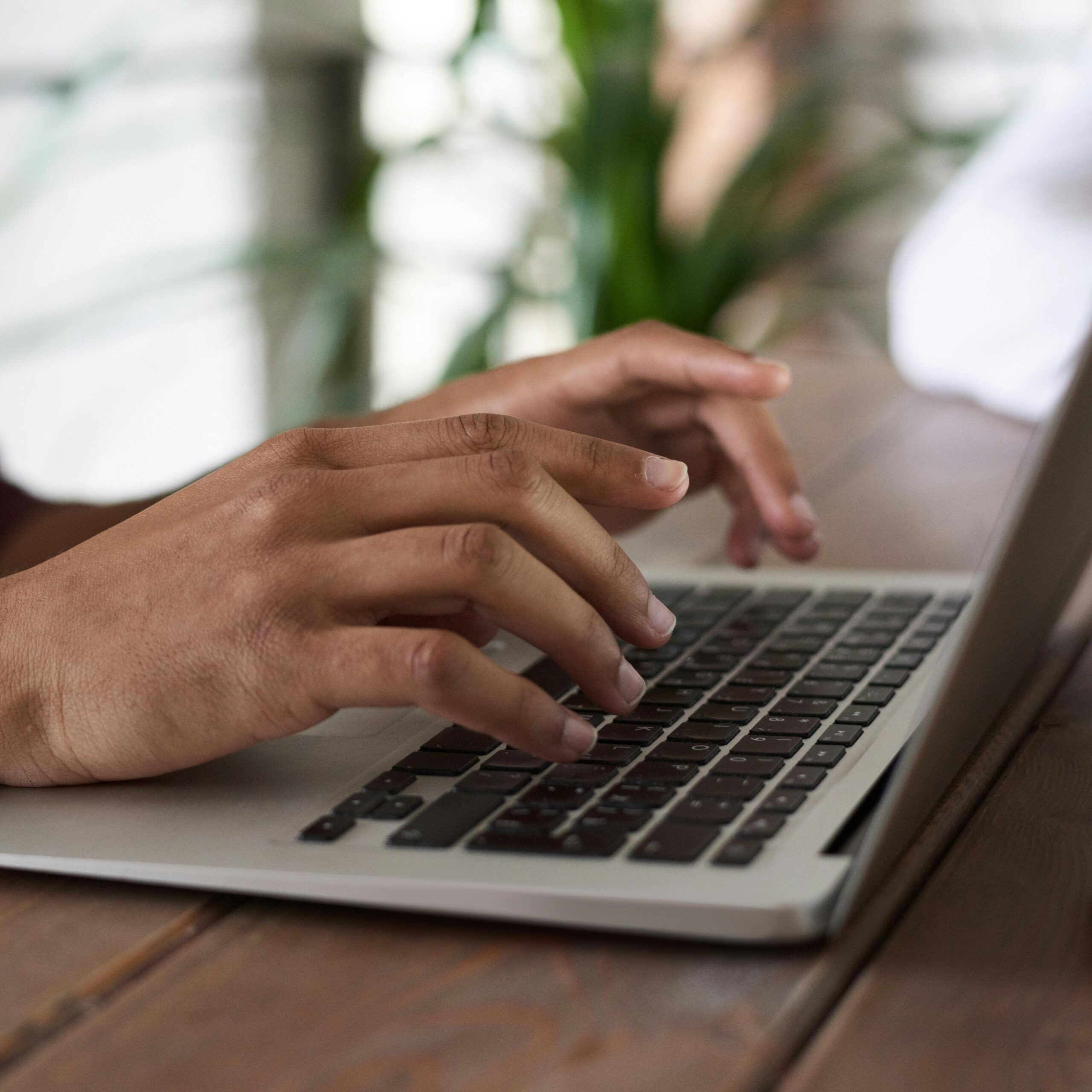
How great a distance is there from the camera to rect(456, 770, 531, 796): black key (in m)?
0.40

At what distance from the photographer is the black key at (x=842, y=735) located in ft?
1.42

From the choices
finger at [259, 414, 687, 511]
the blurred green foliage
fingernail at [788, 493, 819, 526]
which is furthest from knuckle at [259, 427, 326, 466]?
the blurred green foliage

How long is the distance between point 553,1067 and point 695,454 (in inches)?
20.9

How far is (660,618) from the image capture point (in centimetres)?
48

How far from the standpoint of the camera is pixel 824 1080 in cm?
27

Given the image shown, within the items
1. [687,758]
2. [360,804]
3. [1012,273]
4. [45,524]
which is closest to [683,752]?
[687,758]

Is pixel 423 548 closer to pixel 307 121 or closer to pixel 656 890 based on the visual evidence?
pixel 656 890

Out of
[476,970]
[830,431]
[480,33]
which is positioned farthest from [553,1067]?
[480,33]

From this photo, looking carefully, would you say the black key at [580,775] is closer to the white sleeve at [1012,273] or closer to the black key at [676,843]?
the black key at [676,843]

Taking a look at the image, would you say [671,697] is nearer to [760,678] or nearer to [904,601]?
[760,678]

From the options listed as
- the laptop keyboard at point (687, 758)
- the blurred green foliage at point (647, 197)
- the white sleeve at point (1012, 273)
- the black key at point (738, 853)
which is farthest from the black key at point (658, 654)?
the blurred green foliage at point (647, 197)

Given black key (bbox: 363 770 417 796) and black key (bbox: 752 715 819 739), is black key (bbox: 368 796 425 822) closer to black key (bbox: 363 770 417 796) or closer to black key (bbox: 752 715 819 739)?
black key (bbox: 363 770 417 796)

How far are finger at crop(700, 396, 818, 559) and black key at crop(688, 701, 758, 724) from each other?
9.1 inches

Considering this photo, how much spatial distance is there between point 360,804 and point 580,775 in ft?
0.23
